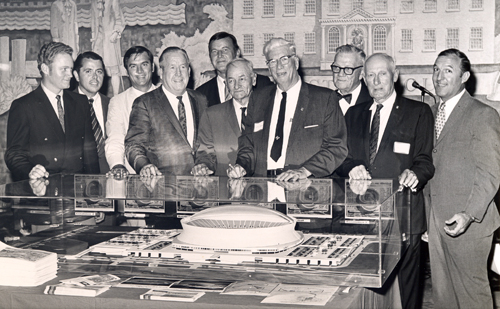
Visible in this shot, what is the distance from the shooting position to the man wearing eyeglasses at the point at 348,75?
521 cm

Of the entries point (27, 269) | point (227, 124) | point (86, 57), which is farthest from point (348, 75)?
point (27, 269)

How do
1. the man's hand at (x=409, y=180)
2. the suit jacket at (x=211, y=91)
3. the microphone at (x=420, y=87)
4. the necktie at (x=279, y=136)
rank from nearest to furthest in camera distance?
the man's hand at (x=409, y=180)
the necktie at (x=279, y=136)
the microphone at (x=420, y=87)
the suit jacket at (x=211, y=91)

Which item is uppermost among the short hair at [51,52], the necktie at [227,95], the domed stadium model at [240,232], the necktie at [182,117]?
the short hair at [51,52]

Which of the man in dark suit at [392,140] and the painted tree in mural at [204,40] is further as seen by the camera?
the painted tree in mural at [204,40]

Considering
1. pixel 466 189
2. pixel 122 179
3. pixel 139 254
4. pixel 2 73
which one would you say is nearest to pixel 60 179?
pixel 122 179

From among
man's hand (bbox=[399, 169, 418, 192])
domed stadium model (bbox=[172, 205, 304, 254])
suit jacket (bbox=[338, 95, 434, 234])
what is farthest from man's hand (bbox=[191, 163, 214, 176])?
domed stadium model (bbox=[172, 205, 304, 254])

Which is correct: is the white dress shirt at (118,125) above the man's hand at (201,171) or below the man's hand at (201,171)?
above

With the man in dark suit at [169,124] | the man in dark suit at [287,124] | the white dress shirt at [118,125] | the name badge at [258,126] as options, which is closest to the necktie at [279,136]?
the man in dark suit at [287,124]

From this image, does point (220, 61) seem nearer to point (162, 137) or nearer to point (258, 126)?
point (162, 137)

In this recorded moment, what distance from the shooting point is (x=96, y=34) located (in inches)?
253

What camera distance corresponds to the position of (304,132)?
16.5ft

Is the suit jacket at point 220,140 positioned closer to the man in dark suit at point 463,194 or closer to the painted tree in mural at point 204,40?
the painted tree in mural at point 204,40

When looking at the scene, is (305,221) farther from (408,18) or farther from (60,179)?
(408,18)

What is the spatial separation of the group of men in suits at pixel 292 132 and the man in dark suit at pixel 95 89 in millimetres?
13
